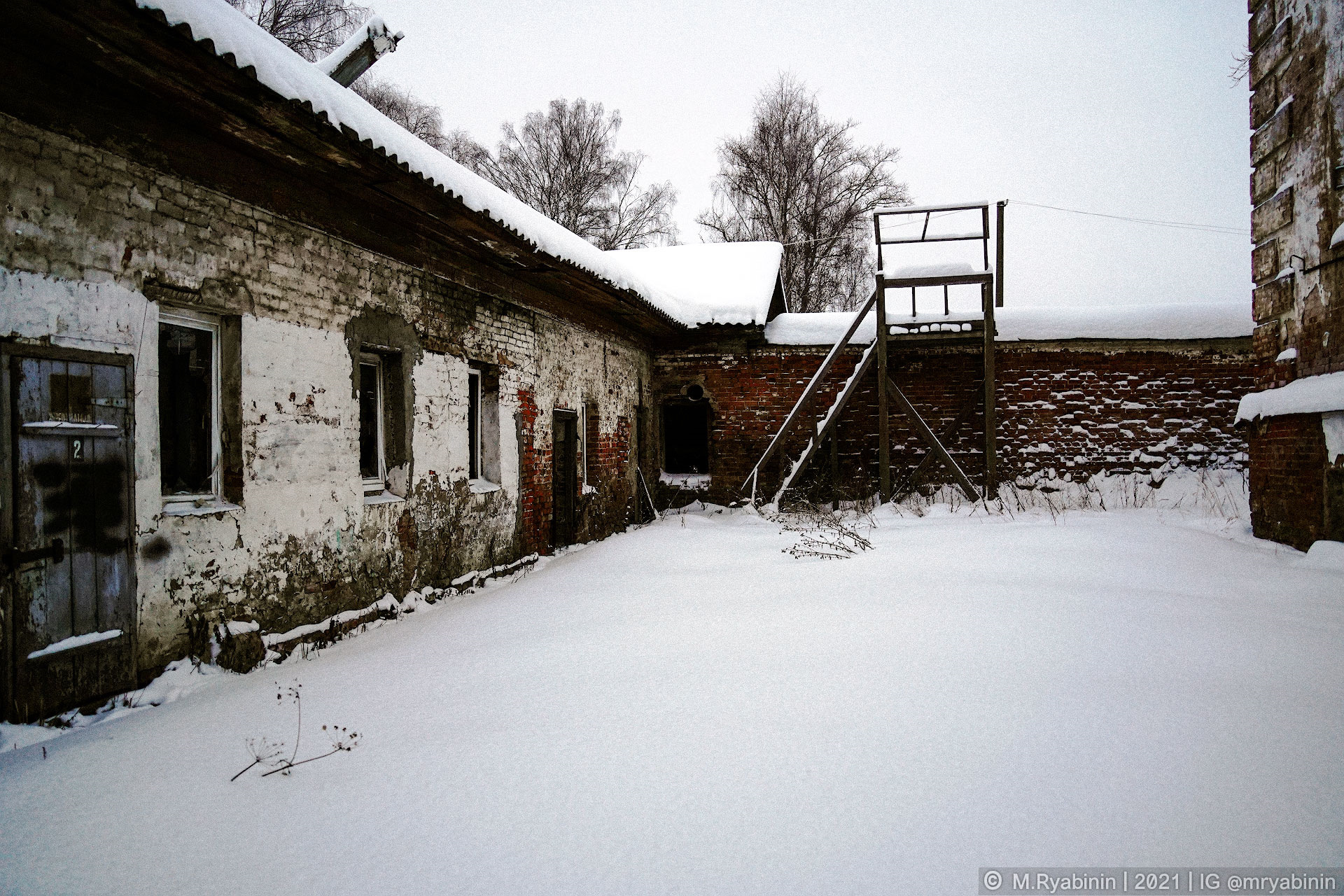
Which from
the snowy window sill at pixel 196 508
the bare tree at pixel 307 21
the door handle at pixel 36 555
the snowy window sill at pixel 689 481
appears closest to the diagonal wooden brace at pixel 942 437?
the snowy window sill at pixel 689 481

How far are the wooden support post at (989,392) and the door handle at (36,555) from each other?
395 inches

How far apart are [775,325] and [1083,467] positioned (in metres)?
5.38

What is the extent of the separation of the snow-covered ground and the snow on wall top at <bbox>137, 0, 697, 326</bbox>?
3.03 m

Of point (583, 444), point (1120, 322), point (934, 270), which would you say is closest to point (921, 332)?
point (934, 270)

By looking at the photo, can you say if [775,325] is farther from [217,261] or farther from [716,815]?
[716,815]

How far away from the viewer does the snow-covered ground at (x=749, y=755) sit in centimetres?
203

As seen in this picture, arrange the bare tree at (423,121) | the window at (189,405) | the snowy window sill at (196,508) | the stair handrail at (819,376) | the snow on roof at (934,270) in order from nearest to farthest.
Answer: the snowy window sill at (196,508)
the window at (189,405)
the snow on roof at (934,270)
the stair handrail at (819,376)
the bare tree at (423,121)

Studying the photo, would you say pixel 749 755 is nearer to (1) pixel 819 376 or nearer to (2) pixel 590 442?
(2) pixel 590 442

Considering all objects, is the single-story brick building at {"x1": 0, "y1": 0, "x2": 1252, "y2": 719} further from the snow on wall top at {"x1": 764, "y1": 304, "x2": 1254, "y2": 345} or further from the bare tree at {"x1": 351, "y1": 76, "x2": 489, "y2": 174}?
the bare tree at {"x1": 351, "y1": 76, "x2": 489, "y2": 174}

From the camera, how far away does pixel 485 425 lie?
7.16m

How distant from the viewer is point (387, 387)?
5.71m

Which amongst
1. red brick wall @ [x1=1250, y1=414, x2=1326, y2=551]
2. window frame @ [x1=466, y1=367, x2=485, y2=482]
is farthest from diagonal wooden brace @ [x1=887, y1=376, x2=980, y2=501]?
window frame @ [x1=466, y1=367, x2=485, y2=482]

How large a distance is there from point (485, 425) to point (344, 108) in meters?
3.40

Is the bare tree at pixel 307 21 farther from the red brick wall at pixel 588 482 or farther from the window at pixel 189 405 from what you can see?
the window at pixel 189 405
